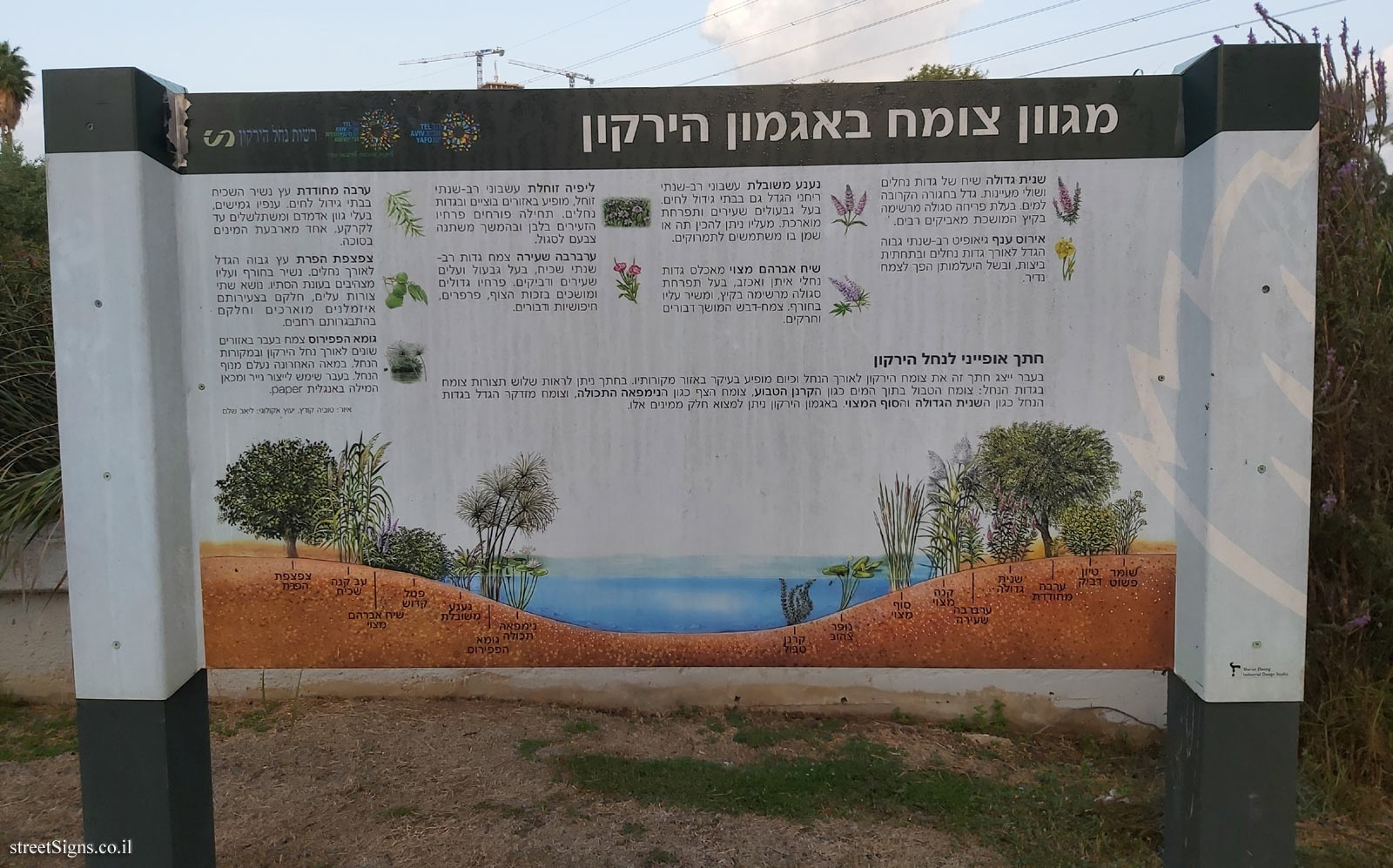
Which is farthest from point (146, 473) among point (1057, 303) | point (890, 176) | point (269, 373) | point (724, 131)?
point (1057, 303)

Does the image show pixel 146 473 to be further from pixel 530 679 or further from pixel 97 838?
pixel 530 679

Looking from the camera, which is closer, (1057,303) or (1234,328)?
(1234,328)

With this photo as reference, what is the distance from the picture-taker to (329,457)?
97.6 inches

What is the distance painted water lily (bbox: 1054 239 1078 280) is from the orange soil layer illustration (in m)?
0.82

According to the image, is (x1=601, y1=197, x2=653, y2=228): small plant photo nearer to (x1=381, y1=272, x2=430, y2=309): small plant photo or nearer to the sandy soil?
(x1=381, y1=272, x2=430, y2=309): small plant photo

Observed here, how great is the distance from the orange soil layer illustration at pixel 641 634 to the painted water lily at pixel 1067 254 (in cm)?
82

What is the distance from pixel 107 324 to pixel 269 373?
1.34 ft

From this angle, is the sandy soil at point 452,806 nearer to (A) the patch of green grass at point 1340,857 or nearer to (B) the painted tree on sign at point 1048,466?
(A) the patch of green grass at point 1340,857

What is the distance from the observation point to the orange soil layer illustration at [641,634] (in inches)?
96.2

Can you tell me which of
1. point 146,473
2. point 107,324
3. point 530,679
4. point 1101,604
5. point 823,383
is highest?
point 107,324

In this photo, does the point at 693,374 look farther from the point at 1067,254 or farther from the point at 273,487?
the point at 273,487

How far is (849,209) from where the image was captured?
2.43 meters

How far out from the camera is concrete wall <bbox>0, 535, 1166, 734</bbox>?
441 cm

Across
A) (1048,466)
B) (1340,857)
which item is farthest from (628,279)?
(1340,857)
